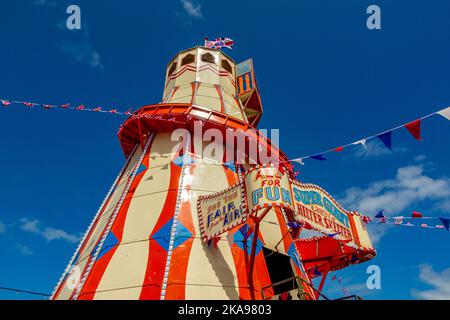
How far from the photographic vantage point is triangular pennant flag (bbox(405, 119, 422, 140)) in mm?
10117

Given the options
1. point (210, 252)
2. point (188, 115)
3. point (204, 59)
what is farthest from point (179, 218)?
point (204, 59)

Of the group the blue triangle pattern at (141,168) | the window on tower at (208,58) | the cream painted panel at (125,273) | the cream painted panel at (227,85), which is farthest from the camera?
the window on tower at (208,58)

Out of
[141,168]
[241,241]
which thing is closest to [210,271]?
[241,241]

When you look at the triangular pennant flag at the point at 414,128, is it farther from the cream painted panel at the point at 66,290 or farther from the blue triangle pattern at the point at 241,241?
the cream painted panel at the point at 66,290

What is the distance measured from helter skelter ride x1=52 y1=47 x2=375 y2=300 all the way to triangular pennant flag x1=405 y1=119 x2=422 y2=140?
11.8 ft

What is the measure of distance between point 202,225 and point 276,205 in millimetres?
3542

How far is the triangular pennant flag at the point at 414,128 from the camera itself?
1012 cm

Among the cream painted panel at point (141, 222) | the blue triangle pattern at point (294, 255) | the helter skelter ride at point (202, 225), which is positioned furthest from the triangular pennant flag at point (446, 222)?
the cream painted panel at point (141, 222)

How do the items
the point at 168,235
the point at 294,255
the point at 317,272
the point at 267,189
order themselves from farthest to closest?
the point at 317,272 < the point at 294,255 < the point at 168,235 < the point at 267,189

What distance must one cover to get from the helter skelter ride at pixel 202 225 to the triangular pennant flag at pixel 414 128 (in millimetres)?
3595

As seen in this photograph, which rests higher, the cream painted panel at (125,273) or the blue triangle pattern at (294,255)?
the blue triangle pattern at (294,255)

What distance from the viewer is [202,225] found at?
13.0 meters

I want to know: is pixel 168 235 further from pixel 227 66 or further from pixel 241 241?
pixel 227 66
